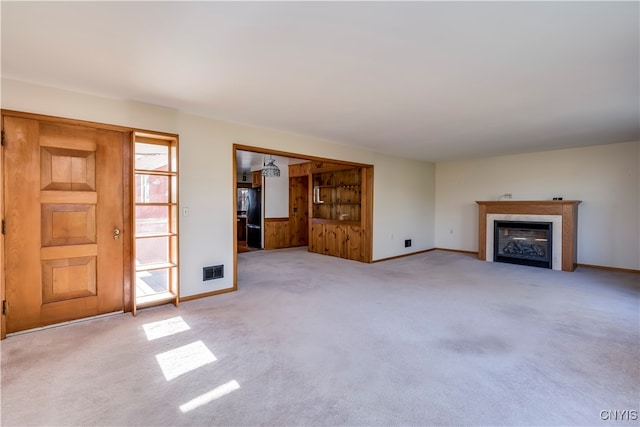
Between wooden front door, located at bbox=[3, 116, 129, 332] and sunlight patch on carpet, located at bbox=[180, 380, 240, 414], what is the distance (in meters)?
2.08

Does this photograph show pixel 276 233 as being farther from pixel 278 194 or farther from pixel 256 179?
pixel 256 179

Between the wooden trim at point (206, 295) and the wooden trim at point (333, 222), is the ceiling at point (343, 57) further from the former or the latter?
the wooden trim at point (333, 222)

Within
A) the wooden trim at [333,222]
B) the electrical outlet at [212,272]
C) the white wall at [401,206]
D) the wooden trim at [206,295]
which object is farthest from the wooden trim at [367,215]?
the electrical outlet at [212,272]

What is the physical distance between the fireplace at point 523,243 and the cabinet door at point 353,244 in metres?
2.94

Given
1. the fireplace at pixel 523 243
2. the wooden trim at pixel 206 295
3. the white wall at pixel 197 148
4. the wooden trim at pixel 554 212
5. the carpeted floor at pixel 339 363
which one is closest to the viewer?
the carpeted floor at pixel 339 363

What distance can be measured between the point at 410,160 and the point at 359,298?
454 centimetres

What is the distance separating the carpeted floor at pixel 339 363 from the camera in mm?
1797

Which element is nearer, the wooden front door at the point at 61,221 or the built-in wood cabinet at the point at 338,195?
the wooden front door at the point at 61,221

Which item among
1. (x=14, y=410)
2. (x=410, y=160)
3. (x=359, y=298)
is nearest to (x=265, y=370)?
(x=14, y=410)

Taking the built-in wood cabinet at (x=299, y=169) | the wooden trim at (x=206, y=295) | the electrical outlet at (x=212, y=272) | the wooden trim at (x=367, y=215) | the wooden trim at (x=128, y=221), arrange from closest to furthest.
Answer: the wooden trim at (x=128, y=221)
the wooden trim at (x=206, y=295)
the electrical outlet at (x=212, y=272)
the wooden trim at (x=367, y=215)
the built-in wood cabinet at (x=299, y=169)

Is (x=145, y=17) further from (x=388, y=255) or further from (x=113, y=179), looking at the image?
(x=388, y=255)

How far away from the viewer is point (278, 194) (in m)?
8.65

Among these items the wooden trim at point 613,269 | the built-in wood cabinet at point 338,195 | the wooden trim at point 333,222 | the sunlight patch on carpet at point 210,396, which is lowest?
the sunlight patch on carpet at point 210,396

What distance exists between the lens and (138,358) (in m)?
2.39
